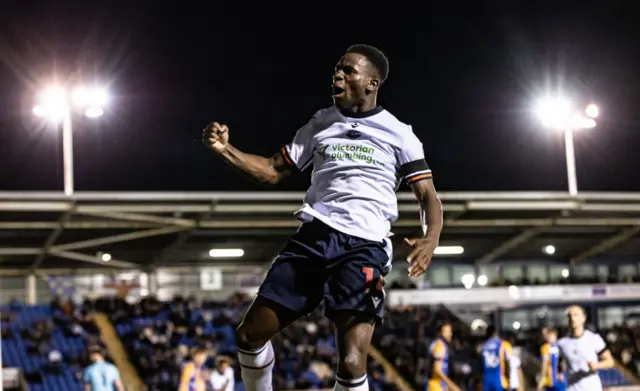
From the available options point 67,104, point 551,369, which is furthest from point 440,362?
point 67,104

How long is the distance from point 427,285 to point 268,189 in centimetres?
643

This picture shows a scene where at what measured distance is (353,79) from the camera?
5234 mm

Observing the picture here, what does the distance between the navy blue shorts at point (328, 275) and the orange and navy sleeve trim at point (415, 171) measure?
1.31 feet

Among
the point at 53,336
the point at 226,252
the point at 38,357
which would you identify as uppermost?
the point at 226,252

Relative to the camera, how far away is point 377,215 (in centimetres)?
523

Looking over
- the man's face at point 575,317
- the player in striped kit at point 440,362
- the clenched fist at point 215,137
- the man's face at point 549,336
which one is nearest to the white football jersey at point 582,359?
the man's face at point 575,317

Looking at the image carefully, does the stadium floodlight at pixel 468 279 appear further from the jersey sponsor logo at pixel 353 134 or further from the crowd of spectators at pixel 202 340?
the jersey sponsor logo at pixel 353 134

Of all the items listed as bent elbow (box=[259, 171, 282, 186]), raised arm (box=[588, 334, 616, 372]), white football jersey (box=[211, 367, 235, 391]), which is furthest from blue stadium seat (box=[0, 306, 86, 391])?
bent elbow (box=[259, 171, 282, 186])

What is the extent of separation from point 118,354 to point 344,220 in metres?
18.5

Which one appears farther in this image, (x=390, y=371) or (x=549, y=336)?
(x=390, y=371)

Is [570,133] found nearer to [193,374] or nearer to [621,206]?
[621,206]

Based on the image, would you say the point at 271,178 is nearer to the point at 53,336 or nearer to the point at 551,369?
the point at 551,369

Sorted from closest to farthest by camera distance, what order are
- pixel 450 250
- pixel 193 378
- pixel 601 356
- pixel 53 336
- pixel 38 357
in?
1. pixel 601 356
2. pixel 193 378
3. pixel 38 357
4. pixel 53 336
5. pixel 450 250

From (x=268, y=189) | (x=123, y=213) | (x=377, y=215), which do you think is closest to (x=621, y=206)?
(x=268, y=189)
